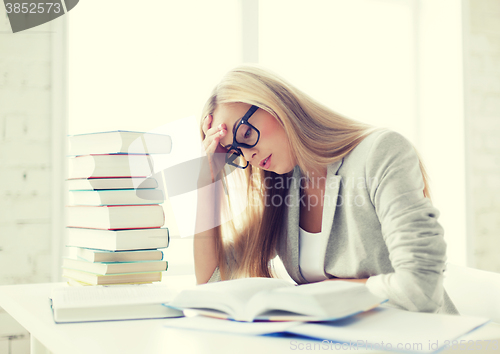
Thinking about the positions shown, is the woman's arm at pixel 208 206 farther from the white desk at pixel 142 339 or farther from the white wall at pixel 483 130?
the white wall at pixel 483 130

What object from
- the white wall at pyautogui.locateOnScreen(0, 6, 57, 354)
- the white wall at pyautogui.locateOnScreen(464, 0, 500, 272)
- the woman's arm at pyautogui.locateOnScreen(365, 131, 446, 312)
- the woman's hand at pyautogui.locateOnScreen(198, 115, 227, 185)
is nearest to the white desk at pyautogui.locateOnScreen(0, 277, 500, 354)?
the woman's arm at pyautogui.locateOnScreen(365, 131, 446, 312)

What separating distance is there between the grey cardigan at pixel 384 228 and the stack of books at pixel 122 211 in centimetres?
29

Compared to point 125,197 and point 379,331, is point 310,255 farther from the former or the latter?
point 379,331

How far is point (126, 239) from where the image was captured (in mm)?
909

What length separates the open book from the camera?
519mm

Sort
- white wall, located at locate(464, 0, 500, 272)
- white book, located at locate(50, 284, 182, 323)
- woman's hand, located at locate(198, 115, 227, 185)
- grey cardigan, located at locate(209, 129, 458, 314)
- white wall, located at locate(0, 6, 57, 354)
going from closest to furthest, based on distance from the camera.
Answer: white book, located at locate(50, 284, 182, 323)
grey cardigan, located at locate(209, 129, 458, 314)
woman's hand, located at locate(198, 115, 227, 185)
white wall, located at locate(0, 6, 57, 354)
white wall, located at locate(464, 0, 500, 272)

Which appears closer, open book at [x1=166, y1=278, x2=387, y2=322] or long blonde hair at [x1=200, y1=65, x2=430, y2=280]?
open book at [x1=166, y1=278, x2=387, y2=322]

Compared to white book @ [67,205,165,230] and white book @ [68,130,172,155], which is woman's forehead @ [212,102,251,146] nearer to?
white book @ [68,130,172,155]

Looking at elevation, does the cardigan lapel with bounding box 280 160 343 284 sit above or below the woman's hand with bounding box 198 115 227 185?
below

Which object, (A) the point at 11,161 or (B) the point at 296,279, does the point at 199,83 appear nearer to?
(A) the point at 11,161

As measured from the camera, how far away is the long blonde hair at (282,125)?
1049mm

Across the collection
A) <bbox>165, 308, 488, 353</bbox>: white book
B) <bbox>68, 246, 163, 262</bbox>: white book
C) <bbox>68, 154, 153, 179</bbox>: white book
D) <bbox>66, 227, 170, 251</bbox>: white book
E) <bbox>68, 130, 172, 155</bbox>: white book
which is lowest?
<bbox>165, 308, 488, 353</bbox>: white book

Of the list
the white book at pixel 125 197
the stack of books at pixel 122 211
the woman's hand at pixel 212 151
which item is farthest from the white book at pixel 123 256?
the woman's hand at pixel 212 151

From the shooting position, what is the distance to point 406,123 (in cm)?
256
